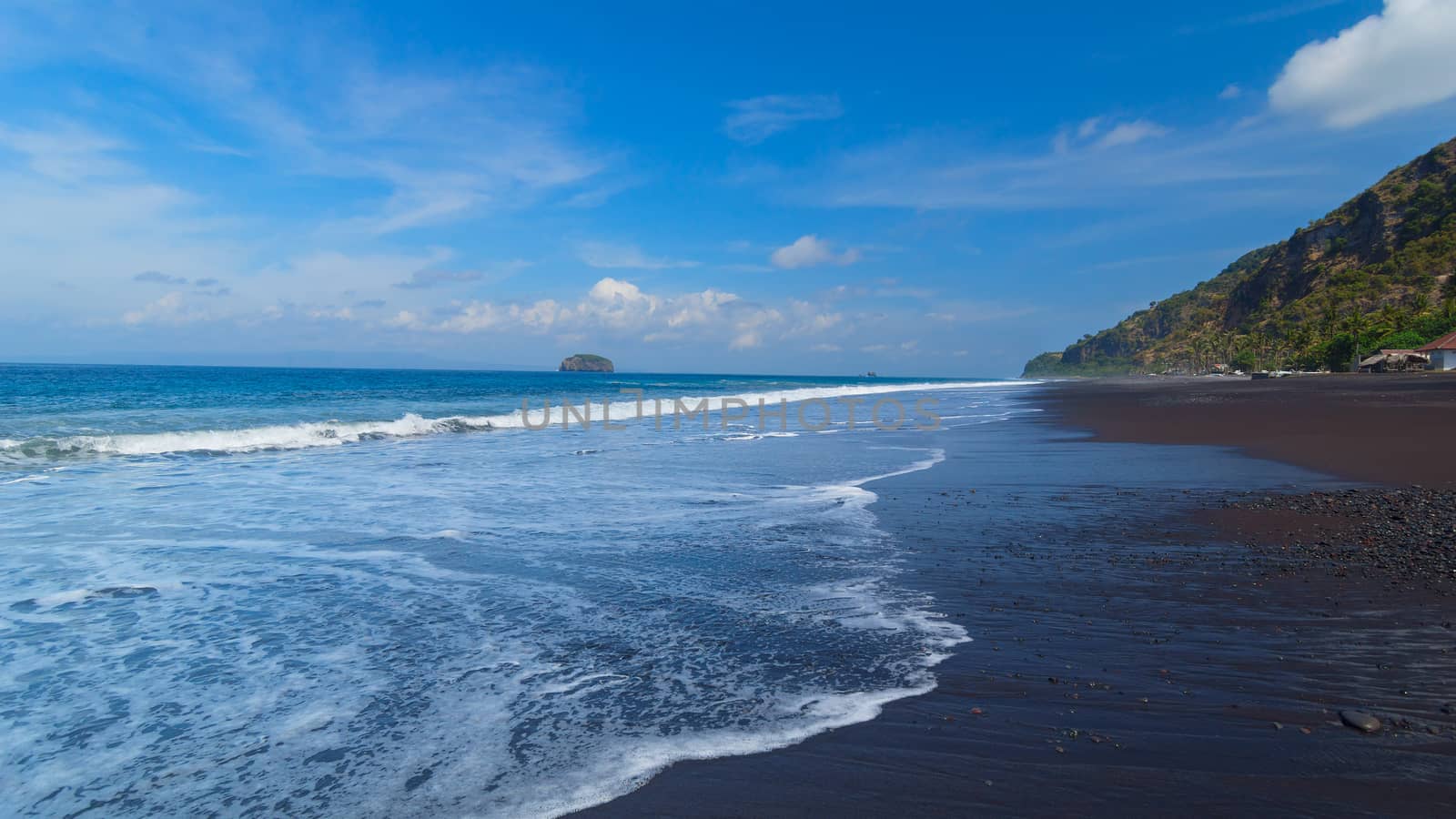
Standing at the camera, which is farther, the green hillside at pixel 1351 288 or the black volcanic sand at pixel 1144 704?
the green hillside at pixel 1351 288

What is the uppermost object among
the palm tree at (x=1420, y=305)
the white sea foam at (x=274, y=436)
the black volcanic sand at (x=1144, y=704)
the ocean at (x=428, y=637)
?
the palm tree at (x=1420, y=305)

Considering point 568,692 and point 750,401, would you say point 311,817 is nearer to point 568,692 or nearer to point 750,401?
point 568,692

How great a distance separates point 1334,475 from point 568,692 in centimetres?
1240

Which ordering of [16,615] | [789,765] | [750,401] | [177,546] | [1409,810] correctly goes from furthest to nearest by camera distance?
[750,401]
[177,546]
[16,615]
[789,765]
[1409,810]

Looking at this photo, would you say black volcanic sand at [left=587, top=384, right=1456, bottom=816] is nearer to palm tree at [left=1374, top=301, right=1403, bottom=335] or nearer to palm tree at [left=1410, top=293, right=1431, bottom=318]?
palm tree at [left=1374, top=301, right=1403, bottom=335]

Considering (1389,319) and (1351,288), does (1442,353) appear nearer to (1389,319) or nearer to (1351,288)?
(1389,319)

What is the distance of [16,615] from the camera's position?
223 inches

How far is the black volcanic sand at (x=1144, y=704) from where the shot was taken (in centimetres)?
296

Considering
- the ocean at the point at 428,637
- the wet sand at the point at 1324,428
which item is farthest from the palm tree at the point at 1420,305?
the ocean at the point at 428,637

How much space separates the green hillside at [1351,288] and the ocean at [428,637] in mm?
84547

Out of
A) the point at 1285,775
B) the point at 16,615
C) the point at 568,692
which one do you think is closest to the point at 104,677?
the point at 16,615

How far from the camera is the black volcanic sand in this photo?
2.96 m

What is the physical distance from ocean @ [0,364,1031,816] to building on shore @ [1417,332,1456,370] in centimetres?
6822

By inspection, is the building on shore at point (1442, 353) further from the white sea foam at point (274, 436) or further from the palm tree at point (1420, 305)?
the white sea foam at point (274, 436)
